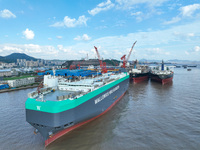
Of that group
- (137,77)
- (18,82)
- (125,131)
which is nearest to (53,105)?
(125,131)

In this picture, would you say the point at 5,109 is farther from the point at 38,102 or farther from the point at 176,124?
the point at 176,124

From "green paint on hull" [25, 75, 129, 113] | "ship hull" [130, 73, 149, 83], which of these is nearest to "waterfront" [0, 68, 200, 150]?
"green paint on hull" [25, 75, 129, 113]

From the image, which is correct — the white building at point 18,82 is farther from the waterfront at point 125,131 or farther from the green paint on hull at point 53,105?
the green paint on hull at point 53,105

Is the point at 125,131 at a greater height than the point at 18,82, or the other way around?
the point at 18,82

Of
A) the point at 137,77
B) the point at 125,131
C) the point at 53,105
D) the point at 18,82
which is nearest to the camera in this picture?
the point at 53,105

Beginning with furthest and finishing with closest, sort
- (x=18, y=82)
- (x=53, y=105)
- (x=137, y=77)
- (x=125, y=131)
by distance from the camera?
(x=137, y=77)
(x=18, y=82)
(x=125, y=131)
(x=53, y=105)

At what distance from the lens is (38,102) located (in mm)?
13141

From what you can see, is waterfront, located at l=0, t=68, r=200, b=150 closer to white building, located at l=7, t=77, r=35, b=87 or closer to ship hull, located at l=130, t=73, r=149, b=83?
white building, located at l=7, t=77, r=35, b=87

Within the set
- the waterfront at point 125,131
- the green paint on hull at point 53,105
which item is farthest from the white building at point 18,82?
the green paint on hull at point 53,105

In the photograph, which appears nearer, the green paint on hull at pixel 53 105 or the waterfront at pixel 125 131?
the green paint on hull at pixel 53 105

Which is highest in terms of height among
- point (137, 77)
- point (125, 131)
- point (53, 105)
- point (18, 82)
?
point (53, 105)

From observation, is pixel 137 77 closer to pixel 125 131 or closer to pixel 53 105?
pixel 125 131

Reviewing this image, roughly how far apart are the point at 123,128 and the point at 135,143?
3297 mm

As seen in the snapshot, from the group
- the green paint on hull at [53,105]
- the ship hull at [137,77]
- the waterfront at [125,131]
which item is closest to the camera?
the green paint on hull at [53,105]
